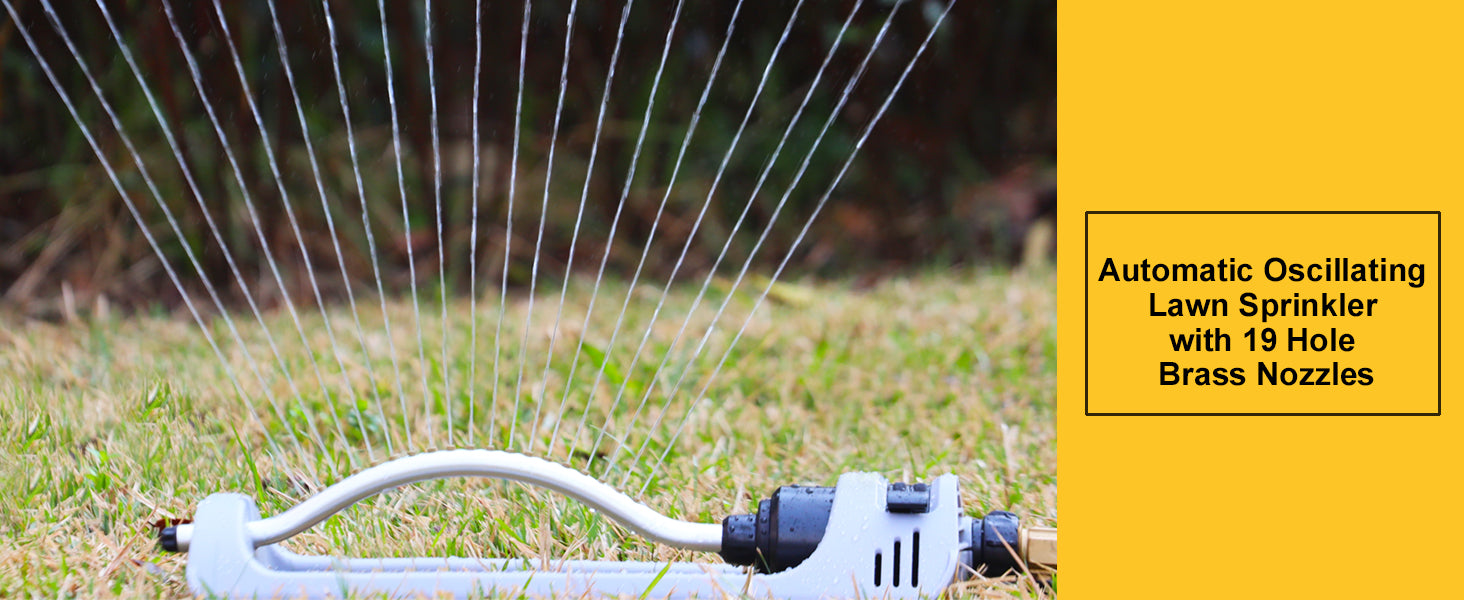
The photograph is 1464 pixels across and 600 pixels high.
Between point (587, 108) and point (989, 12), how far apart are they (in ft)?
3.72

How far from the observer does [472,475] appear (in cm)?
121

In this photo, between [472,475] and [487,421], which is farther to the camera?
[487,421]

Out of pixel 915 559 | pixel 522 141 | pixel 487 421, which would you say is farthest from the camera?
pixel 522 141

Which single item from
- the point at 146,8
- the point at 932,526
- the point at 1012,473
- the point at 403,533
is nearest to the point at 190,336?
the point at 146,8

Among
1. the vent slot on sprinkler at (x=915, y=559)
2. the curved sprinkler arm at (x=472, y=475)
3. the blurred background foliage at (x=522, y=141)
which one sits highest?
the blurred background foliage at (x=522, y=141)

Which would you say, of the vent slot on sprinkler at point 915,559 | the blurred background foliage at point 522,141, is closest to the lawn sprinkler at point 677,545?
the vent slot on sprinkler at point 915,559

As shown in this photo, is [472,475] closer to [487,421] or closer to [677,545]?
[677,545]

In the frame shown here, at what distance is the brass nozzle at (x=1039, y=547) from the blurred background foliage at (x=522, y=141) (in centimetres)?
225

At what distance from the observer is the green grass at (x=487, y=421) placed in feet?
4.46

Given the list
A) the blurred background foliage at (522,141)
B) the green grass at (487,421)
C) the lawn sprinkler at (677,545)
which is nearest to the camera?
the lawn sprinkler at (677,545)

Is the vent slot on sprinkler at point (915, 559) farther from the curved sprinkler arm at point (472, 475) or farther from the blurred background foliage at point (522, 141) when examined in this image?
the blurred background foliage at point (522, 141)

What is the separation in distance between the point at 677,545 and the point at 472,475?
0.63ft

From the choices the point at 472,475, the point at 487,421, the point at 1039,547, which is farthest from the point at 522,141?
the point at 1039,547
